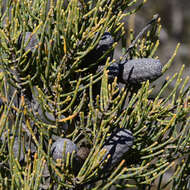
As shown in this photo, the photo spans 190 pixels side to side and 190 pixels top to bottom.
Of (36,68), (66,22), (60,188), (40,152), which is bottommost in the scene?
(60,188)

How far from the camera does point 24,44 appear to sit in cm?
94

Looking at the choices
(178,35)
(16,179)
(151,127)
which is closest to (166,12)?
(178,35)

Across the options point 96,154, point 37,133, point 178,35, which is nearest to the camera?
point 96,154

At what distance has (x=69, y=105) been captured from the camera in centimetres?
92

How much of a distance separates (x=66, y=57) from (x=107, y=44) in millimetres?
110

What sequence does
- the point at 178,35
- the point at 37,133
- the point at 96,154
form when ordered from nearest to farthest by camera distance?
the point at 96,154, the point at 37,133, the point at 178,35

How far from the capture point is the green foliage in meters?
0.92

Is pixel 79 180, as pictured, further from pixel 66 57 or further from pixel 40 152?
pixel 66 57

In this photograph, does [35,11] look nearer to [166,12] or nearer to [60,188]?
[60,188]

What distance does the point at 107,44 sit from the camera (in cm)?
99

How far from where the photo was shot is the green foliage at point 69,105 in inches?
36.3

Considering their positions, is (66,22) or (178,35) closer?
(66,22)

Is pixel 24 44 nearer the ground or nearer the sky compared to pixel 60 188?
nearer the sky

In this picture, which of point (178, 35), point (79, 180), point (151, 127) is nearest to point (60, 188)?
point (79, 180)
